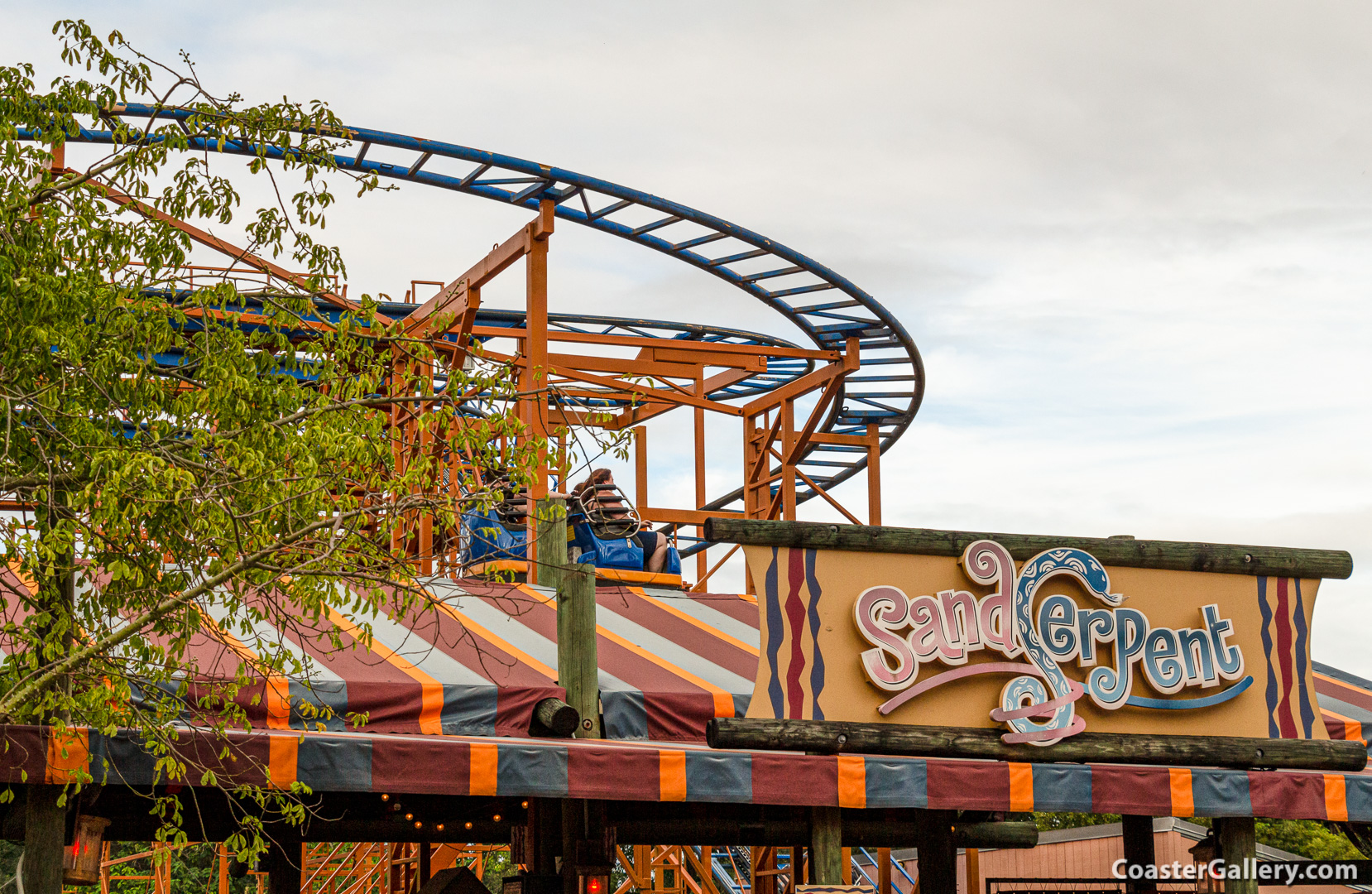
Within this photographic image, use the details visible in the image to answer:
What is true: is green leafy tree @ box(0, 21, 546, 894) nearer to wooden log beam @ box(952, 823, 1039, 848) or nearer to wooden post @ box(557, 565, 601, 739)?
wooden post @ box(557, 565, 601, 739)

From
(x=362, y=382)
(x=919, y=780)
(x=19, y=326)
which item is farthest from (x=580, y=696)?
(x=19, y=326)

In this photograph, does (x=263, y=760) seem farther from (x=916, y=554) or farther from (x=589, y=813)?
(x=916, y=554)

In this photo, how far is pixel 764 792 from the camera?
8.14 metres

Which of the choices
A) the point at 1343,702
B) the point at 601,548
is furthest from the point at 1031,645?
the point at 601,548

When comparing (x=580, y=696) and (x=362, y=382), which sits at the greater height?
(x=362, y=382)

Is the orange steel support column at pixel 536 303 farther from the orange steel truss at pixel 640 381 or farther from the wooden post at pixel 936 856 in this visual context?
the wooden post at pixel 936 856

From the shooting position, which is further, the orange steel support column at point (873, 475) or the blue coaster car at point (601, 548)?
the orange steel support column at point (873, 475)

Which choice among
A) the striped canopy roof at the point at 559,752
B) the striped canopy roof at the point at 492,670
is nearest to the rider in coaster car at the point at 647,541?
the striped canopy roof at the point at 492,670

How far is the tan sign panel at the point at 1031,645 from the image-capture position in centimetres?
848

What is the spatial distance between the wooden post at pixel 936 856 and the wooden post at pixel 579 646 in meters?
4.01

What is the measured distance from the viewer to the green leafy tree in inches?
239

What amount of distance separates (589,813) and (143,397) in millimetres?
4673

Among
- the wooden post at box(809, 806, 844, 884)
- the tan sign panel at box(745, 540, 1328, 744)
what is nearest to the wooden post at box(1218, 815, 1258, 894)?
the tan sign panel at box(745, 540, 1328, 744)

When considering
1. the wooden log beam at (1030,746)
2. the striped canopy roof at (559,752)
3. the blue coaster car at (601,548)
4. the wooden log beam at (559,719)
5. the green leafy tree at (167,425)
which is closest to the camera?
the green leafy tree at (167,425)
